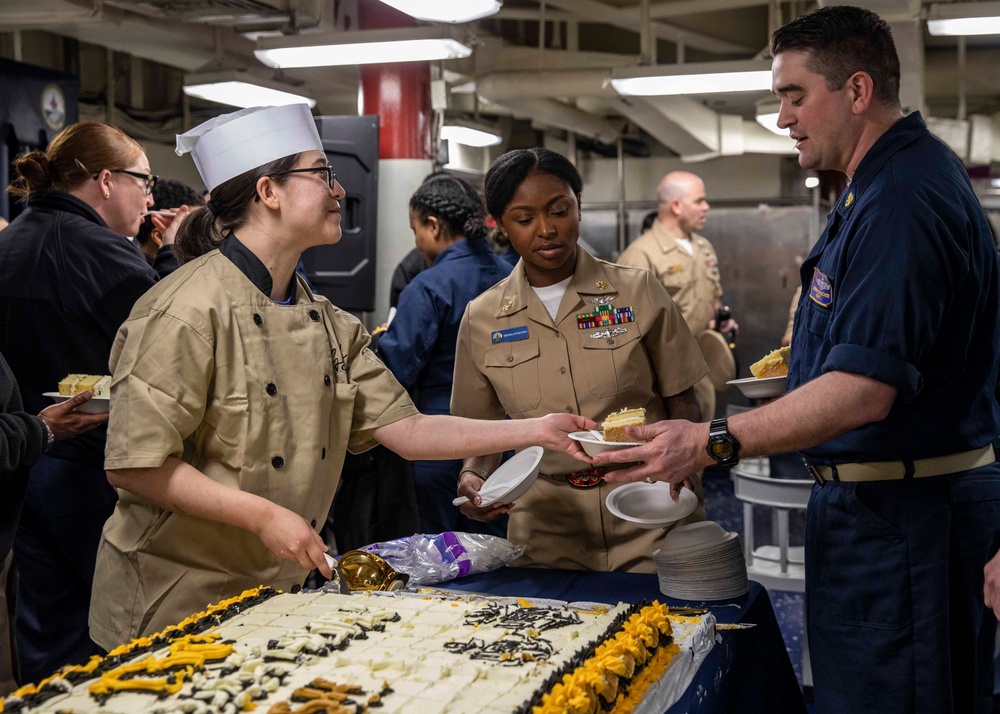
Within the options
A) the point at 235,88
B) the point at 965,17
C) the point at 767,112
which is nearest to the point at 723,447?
the point at 965,17

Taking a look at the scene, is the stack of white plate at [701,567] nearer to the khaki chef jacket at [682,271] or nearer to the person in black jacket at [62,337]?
the person in black jacket at [62,337]

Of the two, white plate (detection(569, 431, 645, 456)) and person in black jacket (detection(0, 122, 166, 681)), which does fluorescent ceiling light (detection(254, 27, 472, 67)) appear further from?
white plate (detection(569, 431, 645, 456))

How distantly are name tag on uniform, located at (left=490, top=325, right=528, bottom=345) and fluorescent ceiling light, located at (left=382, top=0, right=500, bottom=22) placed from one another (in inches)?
94.1

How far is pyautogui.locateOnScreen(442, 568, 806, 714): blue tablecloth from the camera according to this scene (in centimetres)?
189

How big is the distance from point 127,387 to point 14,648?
44.1 inches

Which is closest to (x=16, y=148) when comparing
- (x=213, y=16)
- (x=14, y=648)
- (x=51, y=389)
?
(x=213, y=16)

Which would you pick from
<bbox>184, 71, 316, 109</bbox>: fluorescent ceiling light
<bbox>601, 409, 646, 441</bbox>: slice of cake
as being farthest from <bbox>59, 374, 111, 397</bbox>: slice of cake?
<bbox>184, 71, 316, 109</bbox>: fluorescent ceiling light

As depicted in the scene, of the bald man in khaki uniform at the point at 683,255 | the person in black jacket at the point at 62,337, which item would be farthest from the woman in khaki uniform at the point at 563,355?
the bald man in khaki uniform at the point at 683,255

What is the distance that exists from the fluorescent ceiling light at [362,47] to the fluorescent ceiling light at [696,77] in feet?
4.04

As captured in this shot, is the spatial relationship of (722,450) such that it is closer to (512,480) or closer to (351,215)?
(512,480)

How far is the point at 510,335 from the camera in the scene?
2.63 meters

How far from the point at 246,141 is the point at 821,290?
121 cm

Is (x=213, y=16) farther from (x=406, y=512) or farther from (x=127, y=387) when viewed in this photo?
(x=127, y=387)

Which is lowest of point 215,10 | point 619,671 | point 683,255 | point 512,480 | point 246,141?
point 619,671
